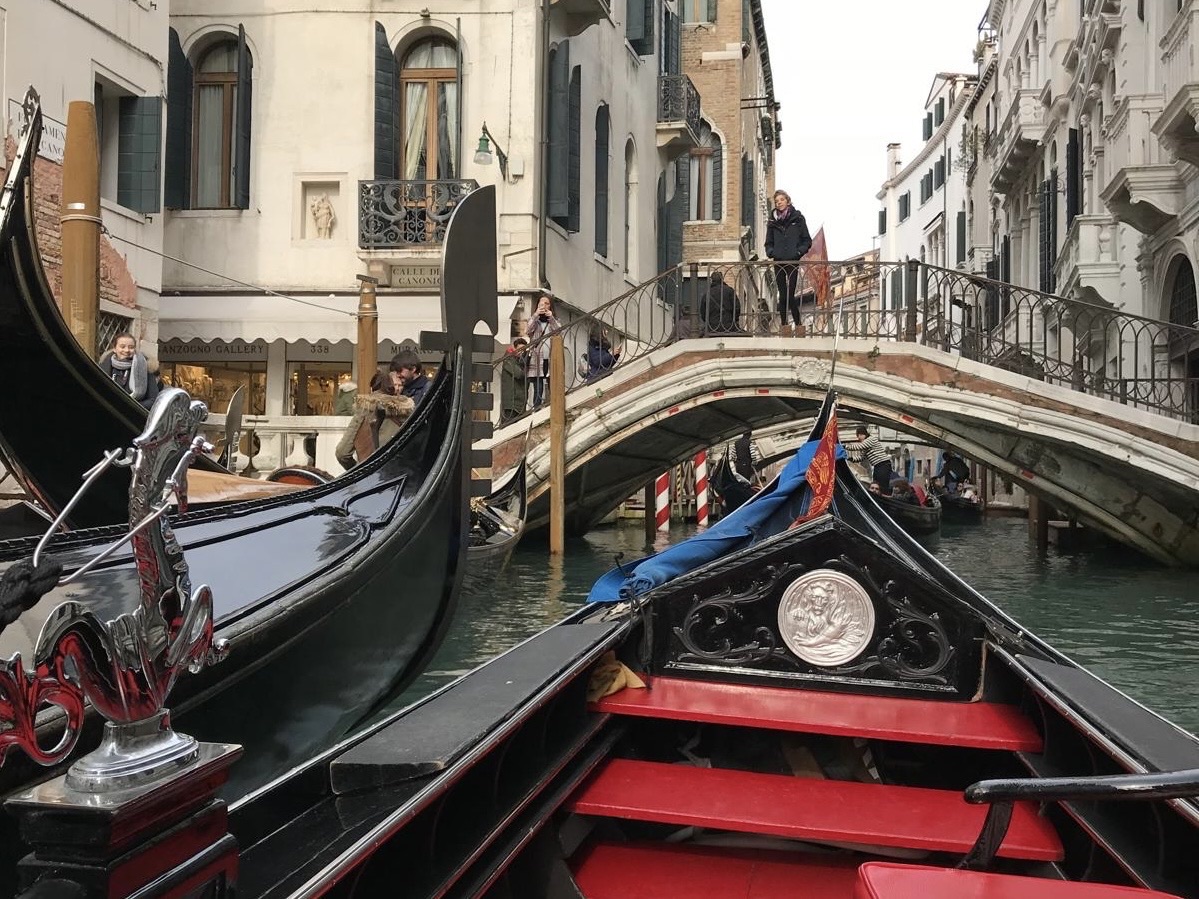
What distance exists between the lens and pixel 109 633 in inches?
24.8

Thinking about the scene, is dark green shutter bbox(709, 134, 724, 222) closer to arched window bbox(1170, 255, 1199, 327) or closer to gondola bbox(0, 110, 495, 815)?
arched window bbox(1170, 255, 1199, 327)

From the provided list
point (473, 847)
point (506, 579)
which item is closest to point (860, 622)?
point (473, 847)

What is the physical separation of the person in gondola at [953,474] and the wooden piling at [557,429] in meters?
8.77

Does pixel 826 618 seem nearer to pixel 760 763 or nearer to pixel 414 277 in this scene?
pixel 760 763

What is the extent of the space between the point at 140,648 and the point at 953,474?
14913 mm

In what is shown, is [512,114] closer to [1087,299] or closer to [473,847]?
[1087,299]

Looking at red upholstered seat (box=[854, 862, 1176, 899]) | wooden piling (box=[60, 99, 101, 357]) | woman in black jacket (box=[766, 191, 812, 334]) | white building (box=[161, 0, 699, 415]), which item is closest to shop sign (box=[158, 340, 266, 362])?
white building (box=[161, 0, 699, 415])

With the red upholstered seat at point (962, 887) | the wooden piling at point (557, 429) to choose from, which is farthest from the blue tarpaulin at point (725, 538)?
the wooden piling at point (557, 429)

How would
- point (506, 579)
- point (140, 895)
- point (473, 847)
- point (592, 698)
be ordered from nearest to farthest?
1. point (140, 895)
2. point (473, 847)
3. point (592, 698)
4. point (506, 579)

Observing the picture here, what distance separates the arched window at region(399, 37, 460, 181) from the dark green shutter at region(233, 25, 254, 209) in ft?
2.85

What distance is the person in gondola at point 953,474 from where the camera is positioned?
558 inches

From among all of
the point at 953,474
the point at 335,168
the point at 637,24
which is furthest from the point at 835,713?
the point at 953,474

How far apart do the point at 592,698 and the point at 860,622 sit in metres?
0.38

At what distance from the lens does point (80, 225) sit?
335 cm
